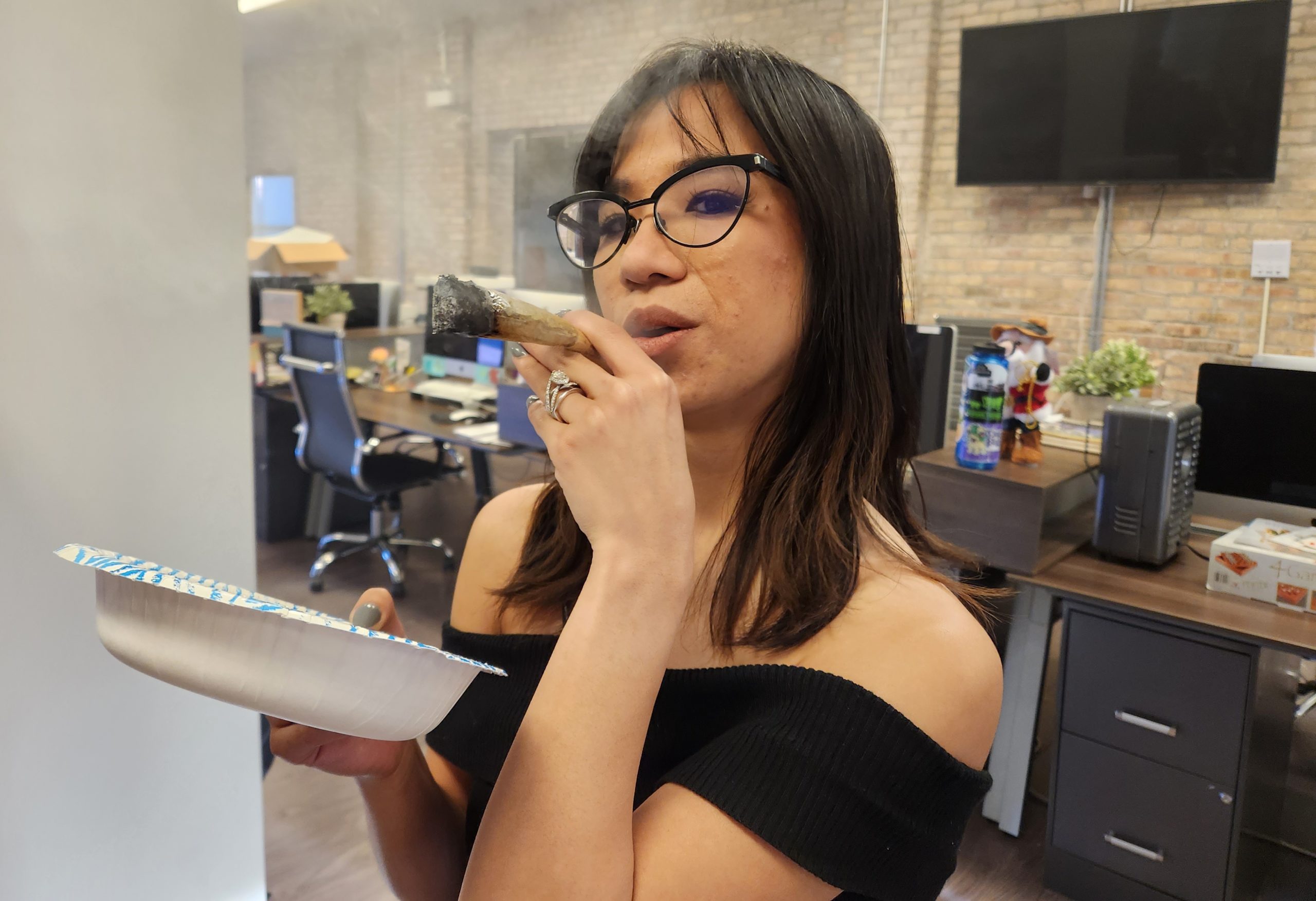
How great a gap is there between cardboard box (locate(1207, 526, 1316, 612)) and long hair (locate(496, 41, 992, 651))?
132 cm

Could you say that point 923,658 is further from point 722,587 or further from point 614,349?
point 614,349

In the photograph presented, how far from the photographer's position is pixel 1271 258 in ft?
13.2

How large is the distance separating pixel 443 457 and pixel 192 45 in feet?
8.78

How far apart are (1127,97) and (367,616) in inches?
186

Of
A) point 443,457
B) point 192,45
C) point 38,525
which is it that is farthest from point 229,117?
point 443,457

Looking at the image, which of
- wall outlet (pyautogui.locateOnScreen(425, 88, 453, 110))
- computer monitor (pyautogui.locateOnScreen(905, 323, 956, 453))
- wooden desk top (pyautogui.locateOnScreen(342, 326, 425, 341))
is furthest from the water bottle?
wooden desk top (pyautogui.locateOnScreen(342, 326, 425, 341))

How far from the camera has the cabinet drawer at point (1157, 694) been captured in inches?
65.9

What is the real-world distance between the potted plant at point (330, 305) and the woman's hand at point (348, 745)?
3.44m

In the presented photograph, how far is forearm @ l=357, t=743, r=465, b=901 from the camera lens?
0.69m

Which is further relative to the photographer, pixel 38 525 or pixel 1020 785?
pixel 1020 785

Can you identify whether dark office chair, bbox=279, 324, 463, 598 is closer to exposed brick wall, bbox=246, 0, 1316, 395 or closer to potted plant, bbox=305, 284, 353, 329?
potted plant, bbox=305, 284, 353, 329

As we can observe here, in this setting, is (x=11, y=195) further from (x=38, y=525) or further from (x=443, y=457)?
(x=443, y=457)

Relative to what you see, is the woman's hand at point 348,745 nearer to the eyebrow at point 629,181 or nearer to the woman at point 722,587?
the woman at point 722,587

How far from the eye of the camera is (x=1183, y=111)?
4.09m
